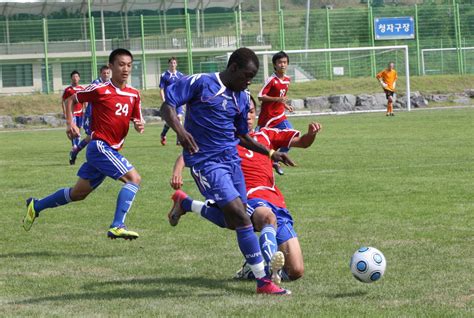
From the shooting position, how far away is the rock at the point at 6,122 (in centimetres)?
3947

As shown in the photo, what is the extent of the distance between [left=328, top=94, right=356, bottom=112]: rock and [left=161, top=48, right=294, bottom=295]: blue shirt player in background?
114 feet

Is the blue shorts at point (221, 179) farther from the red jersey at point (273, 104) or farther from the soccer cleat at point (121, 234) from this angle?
the red jersey at point (273, 104)

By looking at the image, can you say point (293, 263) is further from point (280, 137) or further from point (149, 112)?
point (149, 112)

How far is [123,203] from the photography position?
32.2 ft

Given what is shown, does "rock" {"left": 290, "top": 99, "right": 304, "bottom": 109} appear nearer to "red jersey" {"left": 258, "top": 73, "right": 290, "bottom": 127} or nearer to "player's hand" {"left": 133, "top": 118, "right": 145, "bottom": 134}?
"red jersey" {"left": 258, "top": 73, "right": 290, "bottom": 127}

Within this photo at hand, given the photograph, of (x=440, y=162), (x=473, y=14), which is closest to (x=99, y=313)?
(x=440, y=162)

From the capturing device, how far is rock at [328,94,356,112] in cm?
4202

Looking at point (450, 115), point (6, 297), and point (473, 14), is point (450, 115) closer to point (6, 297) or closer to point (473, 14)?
point (473, 14)

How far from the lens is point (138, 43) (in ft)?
159

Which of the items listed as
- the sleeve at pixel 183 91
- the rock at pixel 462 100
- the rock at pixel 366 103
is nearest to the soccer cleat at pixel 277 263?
the sleeve at pixel 183 91

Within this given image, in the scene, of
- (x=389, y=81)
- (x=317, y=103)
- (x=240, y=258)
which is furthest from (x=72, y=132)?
(x=317, y=103)

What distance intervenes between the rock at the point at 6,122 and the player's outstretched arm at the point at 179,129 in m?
33.3

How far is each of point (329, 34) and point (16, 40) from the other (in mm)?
15373

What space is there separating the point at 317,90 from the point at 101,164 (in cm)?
3490
